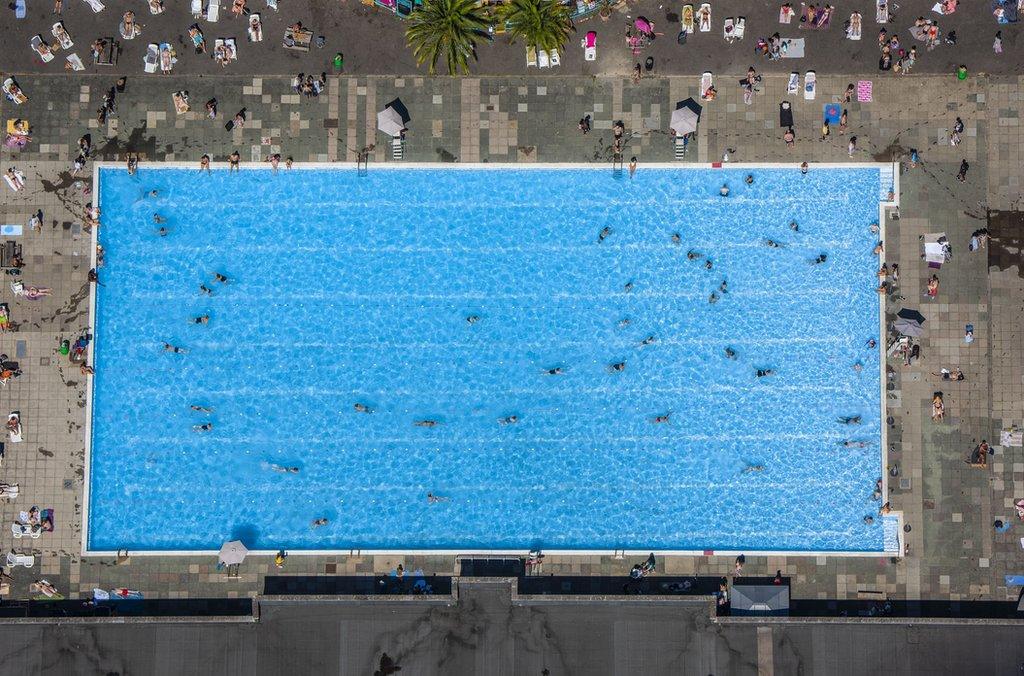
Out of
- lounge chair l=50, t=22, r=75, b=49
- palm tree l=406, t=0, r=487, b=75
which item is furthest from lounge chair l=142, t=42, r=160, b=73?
palm tree l=406, t=0, r=487, b=75

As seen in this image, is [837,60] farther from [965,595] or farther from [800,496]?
[965,595]

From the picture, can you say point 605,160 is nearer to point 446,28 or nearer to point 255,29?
point 446,28

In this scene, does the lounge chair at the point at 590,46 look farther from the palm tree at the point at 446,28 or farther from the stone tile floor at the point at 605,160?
the palm tree at the point at 446,28

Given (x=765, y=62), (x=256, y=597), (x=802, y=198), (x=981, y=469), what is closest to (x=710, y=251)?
(x=802, y=198)

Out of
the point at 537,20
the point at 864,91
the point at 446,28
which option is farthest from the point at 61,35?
the point at 864,91

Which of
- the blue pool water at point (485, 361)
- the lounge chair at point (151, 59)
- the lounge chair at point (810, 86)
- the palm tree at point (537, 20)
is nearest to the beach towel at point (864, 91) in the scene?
the lounge chair at point (810, 86)
